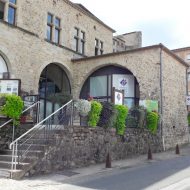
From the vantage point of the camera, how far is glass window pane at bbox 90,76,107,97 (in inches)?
805

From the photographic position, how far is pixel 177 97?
2075 cm

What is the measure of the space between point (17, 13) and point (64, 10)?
4445 millimetres

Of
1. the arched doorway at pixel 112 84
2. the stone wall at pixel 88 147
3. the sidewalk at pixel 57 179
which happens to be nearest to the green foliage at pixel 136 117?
the stone wall at pixel 88 147

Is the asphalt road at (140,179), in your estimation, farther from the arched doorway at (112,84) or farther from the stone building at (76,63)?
the arched doorway at (112,84)

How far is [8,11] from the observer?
1692cm

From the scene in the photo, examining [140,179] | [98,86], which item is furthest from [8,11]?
[140,179]

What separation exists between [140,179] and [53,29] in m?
12.9

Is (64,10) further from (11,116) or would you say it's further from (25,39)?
(11,116)

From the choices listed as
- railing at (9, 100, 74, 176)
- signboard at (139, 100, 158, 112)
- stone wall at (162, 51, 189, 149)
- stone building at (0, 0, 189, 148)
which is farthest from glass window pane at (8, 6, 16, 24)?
stone wall at (162, 51, 189, 149)

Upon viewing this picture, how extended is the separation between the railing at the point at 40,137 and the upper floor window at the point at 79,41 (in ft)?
33.3

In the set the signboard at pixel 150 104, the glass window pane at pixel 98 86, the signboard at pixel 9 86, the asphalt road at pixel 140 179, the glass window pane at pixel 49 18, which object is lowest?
the asphalt road at pixel 140 179

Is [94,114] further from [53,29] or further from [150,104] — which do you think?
[53,29]

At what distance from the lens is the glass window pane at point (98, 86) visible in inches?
805

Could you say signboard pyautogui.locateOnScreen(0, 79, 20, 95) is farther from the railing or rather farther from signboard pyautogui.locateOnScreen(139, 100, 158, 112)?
signboard pyautogui.locateOnScreen(139, 100, 158, 112)
